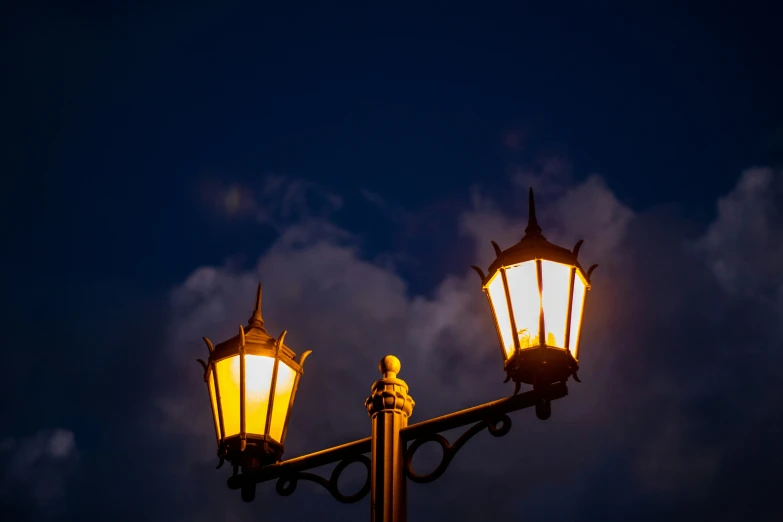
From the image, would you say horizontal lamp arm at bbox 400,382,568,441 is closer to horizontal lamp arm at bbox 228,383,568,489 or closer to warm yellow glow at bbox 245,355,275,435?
horizontal lamp arm at bbox 228,383,568,489

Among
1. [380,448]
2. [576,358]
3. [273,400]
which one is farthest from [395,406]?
[576,358]

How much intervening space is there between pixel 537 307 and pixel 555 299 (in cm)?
14

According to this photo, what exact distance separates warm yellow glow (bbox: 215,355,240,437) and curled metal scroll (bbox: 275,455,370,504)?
1.67ft

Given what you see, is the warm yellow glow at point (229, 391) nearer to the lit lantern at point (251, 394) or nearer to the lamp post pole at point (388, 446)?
the lit lantern at point (251, 394)

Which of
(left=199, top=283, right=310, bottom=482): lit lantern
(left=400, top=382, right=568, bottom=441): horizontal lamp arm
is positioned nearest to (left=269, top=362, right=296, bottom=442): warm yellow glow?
(left=199, top=283, right=310, bottom=482): lit lantern

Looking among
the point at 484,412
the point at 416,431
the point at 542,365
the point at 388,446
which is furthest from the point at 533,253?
the point at 388,446

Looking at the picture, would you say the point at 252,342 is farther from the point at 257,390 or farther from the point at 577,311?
the point at 577,311

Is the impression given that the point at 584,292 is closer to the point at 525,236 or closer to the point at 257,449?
the point at 525,236

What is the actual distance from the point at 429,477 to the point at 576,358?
118cm

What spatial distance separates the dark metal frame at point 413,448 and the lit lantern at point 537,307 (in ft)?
0.45

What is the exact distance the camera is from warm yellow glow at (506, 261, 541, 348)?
5.05 meters

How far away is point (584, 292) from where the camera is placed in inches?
213

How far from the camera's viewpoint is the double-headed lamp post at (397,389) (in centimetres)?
505

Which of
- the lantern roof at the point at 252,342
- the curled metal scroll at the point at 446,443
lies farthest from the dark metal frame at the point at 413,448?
the lantern roof at the point at 252,342
